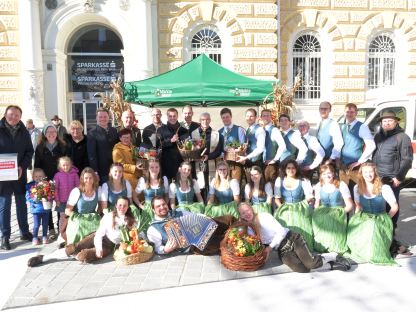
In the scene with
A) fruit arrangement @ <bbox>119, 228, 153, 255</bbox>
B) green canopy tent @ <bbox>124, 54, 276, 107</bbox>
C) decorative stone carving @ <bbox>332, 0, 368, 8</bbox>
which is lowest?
fruit arrangement @ <bbox>119, 228, 153, 255</bbox>

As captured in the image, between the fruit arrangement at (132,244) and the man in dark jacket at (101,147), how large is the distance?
133cm

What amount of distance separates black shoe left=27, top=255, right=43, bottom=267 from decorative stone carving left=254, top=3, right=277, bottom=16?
11.7m

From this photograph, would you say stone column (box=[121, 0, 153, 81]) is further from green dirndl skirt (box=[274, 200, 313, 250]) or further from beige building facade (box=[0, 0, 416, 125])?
green dirndl skirt (box=[274, 200, 313, 250])

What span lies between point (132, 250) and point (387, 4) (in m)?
14.6

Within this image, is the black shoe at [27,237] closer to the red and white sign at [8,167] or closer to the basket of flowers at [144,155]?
the red and white sign at [8,167]

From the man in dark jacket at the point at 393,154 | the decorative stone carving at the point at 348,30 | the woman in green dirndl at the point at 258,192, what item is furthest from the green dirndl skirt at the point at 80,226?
the decorative stone carving at the point at 348,30

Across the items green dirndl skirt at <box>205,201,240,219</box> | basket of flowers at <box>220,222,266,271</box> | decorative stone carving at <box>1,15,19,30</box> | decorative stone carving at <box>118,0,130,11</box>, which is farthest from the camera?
decorative stone carving at <box>118,0,130,11</box>

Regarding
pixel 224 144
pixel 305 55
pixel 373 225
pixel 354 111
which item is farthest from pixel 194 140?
pixel 305 55

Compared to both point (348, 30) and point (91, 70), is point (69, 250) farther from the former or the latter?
point (348, 30)

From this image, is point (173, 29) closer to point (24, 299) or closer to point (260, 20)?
point (260, 20)

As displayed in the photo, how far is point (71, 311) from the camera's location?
12.2 ft

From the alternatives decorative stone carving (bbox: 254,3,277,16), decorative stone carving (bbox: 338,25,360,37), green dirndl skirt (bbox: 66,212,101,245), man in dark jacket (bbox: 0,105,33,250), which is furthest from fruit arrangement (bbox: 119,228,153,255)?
decorative stone carving (bbox: 338,25,360,37)

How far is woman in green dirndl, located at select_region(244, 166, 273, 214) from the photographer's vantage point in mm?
5699

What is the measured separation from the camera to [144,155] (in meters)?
5.77
